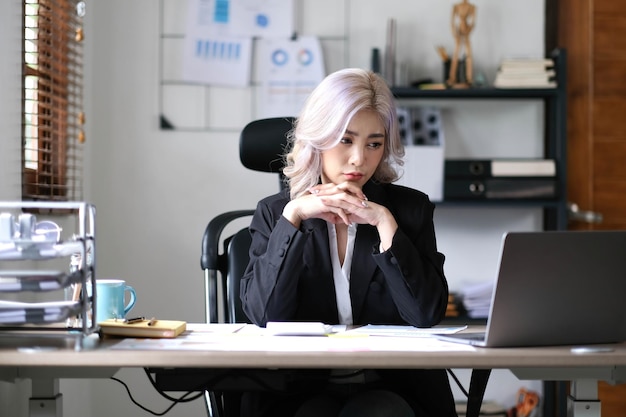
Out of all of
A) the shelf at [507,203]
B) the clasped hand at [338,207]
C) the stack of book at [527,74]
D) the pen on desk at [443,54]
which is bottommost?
the shelf at [507,203]

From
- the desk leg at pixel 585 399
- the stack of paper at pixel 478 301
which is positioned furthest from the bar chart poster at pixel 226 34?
the desk leg at pixel 585 399

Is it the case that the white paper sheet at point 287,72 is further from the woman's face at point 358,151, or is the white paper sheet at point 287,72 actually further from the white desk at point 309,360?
the white desk at point 309,360

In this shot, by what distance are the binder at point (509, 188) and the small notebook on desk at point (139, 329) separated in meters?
1.97

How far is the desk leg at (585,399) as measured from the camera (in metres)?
1.46

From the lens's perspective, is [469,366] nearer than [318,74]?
Yes

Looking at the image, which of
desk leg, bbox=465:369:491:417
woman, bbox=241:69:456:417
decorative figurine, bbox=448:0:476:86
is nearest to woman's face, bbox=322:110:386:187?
woman, bbox=241:69:456:417

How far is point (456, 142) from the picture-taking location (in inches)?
143

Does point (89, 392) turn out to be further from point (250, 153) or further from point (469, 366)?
point (469, 366)

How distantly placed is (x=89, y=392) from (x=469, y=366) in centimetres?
246

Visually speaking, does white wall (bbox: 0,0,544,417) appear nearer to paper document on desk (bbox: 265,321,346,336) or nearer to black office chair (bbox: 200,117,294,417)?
black office chair (bbox: 200,117,294,417)

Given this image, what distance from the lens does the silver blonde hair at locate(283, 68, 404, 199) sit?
191cm

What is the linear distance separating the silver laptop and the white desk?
38mm

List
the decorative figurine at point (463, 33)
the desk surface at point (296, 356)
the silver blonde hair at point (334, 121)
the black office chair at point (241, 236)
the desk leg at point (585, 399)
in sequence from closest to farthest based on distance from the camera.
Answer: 1. the desk surface at point (296, 356)
2. the desk leg at point (585, 399)
3. the silver blonde hair at point (334, 121)
4. the black office chair at point (241, 236)
5. the decorative figurine at point (463, 33)

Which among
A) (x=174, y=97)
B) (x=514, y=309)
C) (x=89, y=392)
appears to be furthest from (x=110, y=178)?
(x=514, y=309)
